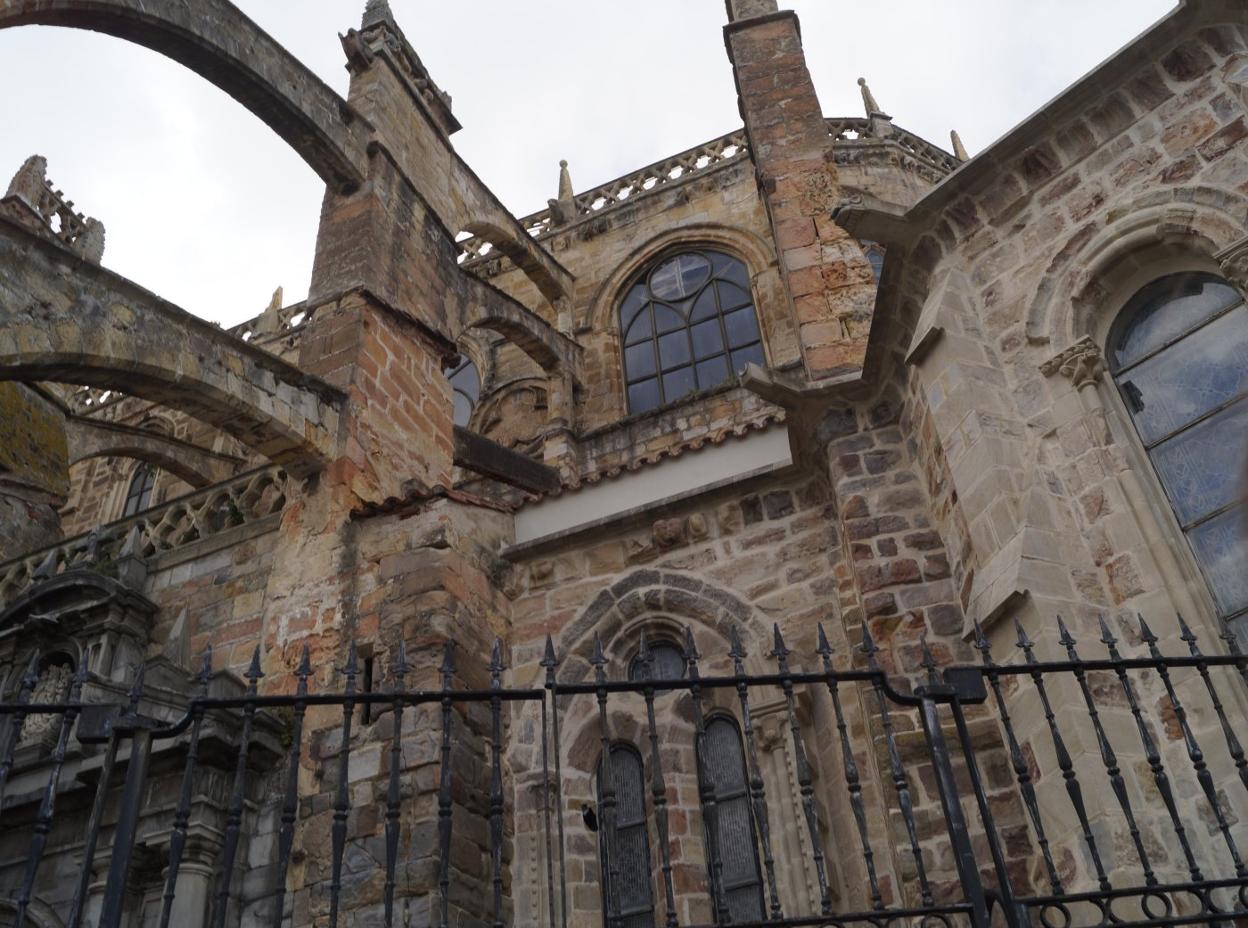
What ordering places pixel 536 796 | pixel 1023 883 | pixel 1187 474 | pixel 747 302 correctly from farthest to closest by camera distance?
1. pixel 747 302
2. pixel 536 796
3. pixel 1187 474
4. pixel 1023 883

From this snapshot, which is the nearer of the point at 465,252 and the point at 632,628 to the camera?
the point at 632,628

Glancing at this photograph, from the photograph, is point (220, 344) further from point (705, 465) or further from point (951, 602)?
point (951, 602)

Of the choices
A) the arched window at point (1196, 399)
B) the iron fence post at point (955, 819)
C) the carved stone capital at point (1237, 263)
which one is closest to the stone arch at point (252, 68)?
the arched window at point (1196, 399)

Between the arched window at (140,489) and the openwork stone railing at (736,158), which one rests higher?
the openwork stone railing at (736,158)

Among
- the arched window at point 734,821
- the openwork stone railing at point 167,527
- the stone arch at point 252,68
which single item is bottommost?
the arched window at point 734,821

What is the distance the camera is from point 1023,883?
494cm

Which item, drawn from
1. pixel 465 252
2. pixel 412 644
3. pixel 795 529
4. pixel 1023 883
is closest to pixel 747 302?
pixel 465 252

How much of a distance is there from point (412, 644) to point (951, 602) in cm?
357

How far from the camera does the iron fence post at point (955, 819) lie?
3434 mm

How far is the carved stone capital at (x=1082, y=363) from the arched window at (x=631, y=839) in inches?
137

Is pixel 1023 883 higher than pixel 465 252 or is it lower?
lower

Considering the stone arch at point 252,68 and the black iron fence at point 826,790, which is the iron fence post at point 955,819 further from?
the stone arch at point 252,68

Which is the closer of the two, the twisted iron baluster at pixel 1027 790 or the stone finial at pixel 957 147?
the twisted iron baluster at pixel 1027 790

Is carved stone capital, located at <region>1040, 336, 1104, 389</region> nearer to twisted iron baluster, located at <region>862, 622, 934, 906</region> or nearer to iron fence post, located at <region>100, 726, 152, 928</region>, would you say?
twisted iron baluster, located at <region>862, 622, 934, 906</region>
